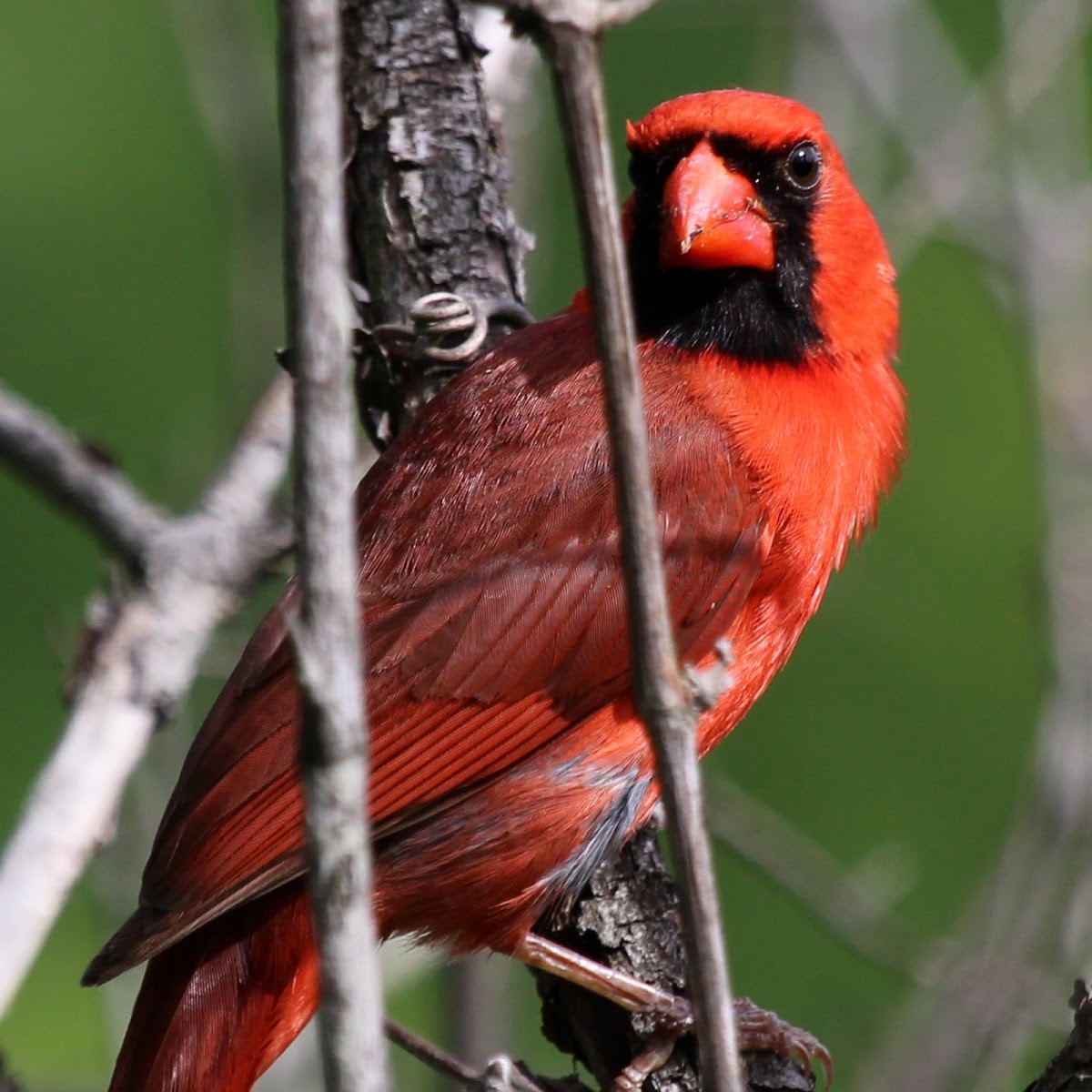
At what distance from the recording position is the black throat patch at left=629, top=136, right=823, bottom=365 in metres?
2.99

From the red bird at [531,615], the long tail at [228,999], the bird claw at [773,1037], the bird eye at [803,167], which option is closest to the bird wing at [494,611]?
the red bird at [531,615]

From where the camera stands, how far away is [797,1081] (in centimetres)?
275

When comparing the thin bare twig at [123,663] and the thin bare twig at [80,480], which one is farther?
the thin bare twig at [80,480]

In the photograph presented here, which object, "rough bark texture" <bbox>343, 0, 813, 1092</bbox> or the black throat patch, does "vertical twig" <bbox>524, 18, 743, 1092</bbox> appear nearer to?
the black throat patch

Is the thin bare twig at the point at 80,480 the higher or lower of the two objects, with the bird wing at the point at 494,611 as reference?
higher

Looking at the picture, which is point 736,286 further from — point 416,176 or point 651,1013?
point 651,1013

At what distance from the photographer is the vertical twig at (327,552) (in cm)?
135

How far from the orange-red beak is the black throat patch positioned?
0.04 metres

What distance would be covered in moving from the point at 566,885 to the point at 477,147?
149 cm

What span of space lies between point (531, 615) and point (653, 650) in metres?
1.23

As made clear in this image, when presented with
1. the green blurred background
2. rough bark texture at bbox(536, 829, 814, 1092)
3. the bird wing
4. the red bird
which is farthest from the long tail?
the green blurred background

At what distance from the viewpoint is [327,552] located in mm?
1380

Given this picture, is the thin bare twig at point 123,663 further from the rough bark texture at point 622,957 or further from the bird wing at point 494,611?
the rough bark texture at point 622,957

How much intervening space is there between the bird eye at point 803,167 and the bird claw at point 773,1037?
58.5 inches
